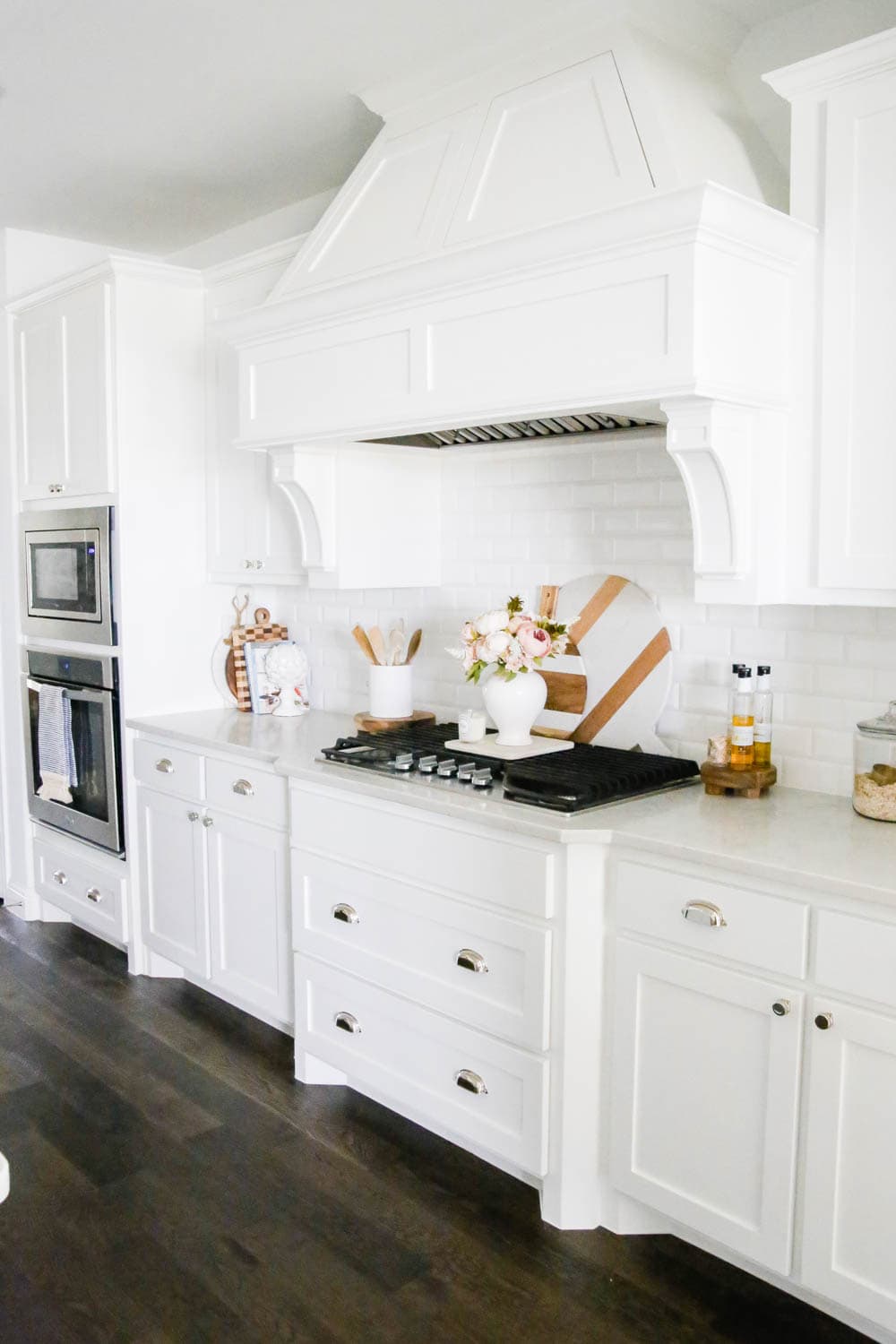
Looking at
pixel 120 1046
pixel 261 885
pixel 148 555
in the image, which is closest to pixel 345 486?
pixel 148 555

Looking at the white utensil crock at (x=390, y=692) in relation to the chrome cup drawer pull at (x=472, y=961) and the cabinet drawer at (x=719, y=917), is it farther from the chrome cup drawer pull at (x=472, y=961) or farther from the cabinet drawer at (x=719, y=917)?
the cabinet drawer at (x=719, y=917)

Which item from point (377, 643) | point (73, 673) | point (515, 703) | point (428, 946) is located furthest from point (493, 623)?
point (73, 673)

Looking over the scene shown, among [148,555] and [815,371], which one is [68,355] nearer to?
[148,555]

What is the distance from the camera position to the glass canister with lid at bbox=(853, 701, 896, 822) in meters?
2.28

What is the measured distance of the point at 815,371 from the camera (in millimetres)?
2293

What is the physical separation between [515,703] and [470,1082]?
936 millimetres

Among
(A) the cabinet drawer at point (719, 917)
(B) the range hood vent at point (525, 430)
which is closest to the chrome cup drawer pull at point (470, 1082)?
(A) the cabinet drawer at point (719, 917)

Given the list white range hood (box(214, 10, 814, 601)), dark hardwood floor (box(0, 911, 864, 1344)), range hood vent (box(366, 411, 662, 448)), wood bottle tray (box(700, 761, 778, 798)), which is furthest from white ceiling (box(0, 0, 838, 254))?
dark hardwood floor (box(0, 911, 864, 1344))

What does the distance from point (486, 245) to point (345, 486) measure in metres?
0.99

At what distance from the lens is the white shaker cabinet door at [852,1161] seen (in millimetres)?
1909

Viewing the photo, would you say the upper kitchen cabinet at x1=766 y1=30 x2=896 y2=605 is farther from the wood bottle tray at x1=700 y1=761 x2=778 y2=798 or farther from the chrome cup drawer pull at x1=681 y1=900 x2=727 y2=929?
the chrome cup drawer pull at x1=681 y1=900 x2=727 y2=929

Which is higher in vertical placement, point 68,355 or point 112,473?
point 68,355

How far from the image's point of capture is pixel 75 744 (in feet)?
13.3

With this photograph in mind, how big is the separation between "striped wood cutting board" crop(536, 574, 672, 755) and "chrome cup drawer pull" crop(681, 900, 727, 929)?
0.78 metres
